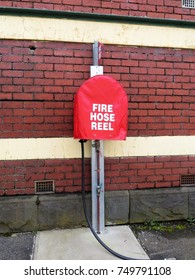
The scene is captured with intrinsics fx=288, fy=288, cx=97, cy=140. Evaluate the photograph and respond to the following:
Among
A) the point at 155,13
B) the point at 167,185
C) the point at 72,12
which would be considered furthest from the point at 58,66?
the point at 167,185

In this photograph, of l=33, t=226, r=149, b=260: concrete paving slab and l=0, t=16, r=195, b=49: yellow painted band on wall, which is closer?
l=33, t=226, r=149, b=260: concrete paving slab

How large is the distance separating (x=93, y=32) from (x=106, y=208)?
2.36m

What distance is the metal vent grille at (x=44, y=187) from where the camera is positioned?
12.6ft

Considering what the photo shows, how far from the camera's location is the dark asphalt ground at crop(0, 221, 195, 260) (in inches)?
128

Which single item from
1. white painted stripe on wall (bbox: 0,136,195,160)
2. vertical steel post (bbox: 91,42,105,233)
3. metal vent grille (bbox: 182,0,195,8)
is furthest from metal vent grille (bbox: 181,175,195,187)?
metal vent grille (bbox: 182,0,195,8)

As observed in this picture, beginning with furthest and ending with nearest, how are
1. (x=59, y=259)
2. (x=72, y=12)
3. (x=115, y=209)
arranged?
(x=115, y=209) → (x=72, y=12) → (x=59, y=259)

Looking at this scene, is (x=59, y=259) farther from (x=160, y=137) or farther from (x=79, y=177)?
(x=160, y=137)

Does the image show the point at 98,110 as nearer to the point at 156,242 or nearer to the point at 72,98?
the point at 72,98

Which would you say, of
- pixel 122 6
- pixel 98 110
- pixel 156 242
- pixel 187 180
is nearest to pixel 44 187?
pixel 98 110

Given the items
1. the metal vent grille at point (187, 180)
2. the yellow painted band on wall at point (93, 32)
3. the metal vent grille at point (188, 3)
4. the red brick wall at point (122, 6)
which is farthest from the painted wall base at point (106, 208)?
the metal vent grille at point (188, 3)

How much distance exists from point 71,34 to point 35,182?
200 centimetres

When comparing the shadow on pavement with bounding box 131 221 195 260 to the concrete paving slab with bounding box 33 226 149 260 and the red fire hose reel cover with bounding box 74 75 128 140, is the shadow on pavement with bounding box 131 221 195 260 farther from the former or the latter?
the red fire hose reel cover with bounding box 74 75 128 140

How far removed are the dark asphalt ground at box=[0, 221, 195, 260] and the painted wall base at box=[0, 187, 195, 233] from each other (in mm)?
121

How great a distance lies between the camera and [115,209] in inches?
155
